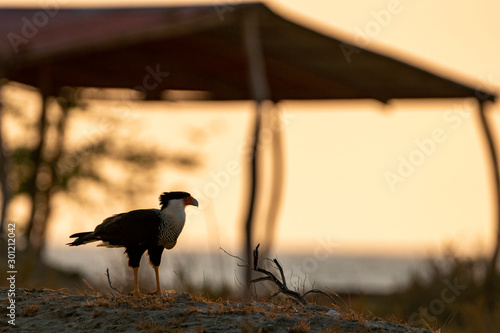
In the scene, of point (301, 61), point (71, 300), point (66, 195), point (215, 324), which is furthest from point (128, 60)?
point (66, 195)

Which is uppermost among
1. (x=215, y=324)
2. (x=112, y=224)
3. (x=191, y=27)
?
(x=191, y=27)

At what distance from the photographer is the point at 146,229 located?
6.62 metres

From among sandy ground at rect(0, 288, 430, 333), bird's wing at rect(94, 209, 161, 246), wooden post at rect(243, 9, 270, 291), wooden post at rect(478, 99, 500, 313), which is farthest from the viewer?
wooden post at rect(478, 99, 500, 313)

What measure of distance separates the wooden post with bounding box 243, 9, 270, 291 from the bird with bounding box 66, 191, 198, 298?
5001 mm

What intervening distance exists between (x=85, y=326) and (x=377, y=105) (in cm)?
1140

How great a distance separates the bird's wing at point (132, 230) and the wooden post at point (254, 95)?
5.07 metres

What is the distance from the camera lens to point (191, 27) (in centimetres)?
1243

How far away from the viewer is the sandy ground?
6.30 m

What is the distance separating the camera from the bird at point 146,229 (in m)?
6.63

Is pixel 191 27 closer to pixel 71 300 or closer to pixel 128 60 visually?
pixel 128 60

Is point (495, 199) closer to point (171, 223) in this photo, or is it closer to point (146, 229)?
point (171, 223)

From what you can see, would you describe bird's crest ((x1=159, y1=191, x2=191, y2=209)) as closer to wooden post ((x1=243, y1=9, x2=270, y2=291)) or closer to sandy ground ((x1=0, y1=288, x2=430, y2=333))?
sandy ground ((x1=0, y1=288, x2=430, y2=333))

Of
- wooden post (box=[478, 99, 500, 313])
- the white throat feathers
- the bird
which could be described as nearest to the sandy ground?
the bird

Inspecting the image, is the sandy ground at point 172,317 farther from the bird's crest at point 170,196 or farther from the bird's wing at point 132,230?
the bird's crest at point 170,196
